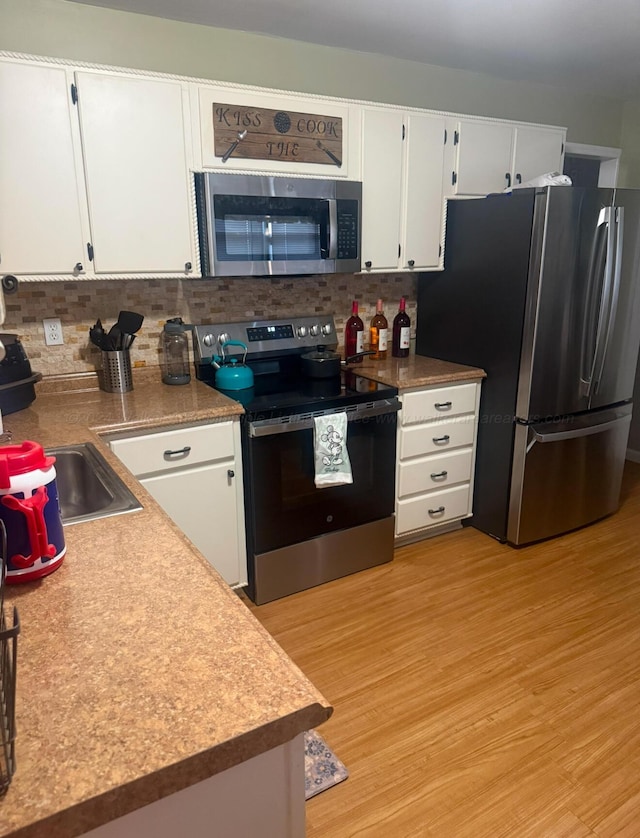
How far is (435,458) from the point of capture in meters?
2.90

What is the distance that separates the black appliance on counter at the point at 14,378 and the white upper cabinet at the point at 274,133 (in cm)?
100

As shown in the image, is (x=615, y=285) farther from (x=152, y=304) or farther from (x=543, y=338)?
(x=152, y=304)

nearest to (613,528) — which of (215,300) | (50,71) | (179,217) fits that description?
(215,300)

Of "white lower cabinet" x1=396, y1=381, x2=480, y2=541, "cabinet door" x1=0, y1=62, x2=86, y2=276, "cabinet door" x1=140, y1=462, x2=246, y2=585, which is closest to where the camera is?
"cabinet door" x1=0, y1=62, x2=86, y2=276

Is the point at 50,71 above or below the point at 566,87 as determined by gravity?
below

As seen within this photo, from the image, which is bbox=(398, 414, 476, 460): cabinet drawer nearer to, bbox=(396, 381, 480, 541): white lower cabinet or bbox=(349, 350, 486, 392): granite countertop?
bbox=(396, 381, 480, 541): white lower cabinet

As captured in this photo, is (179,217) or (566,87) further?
(566,87)

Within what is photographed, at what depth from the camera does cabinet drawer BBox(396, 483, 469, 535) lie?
114 inches

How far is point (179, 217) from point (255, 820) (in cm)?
205

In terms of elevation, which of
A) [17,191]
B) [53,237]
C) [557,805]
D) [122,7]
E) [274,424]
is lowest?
[557,805]

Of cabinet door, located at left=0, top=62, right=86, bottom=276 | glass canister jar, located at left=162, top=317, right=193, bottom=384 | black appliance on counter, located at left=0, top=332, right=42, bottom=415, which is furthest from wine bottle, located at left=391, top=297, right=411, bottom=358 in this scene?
black appliance on counter, located at left=0, top=332, right=42, bottom=415

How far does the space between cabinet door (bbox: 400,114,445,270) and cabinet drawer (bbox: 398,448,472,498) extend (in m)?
0.99

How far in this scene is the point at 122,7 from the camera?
2.21m

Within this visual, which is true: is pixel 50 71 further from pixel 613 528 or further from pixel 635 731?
pixel 613 528
